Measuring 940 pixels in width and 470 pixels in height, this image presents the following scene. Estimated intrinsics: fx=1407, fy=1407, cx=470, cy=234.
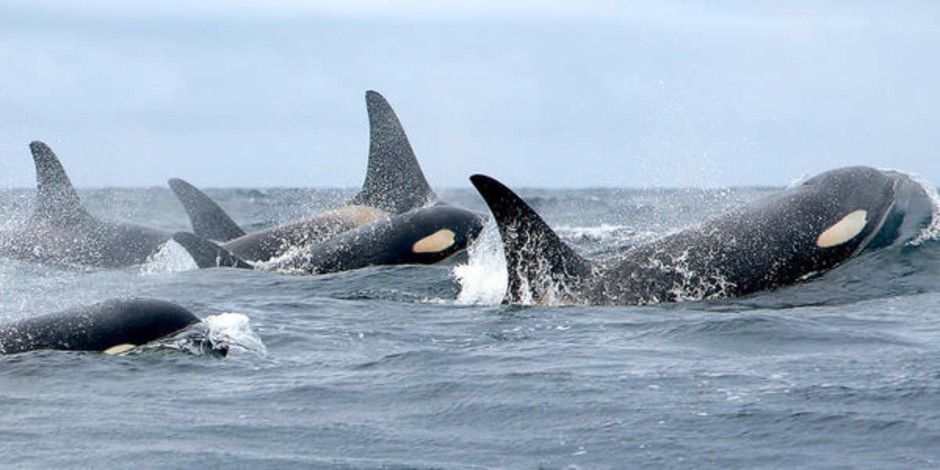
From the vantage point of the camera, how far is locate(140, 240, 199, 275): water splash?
56.4 feet

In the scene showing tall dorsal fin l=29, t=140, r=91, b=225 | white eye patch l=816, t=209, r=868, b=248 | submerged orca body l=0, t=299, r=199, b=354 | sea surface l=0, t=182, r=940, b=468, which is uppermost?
tall dorsal fin l=29, t=140, r=91, b=225

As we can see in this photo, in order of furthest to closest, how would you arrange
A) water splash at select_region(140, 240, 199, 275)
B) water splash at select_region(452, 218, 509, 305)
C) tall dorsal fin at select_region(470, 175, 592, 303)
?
water splash at select_region(140, 240, 199, 275) < water splash at select_region(452, 218, 509, 305) < tall dorsal fin at select_region(470, 175, 592, 303)

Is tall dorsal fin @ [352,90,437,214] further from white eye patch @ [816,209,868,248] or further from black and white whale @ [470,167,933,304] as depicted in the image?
white eye patch @ [816,209,868,248]

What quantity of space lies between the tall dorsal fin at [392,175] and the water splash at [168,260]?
8.31ft

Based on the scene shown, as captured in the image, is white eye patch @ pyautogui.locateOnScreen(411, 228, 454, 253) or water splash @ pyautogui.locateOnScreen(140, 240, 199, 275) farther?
water splash @ pyautogui.locateOnScreen(140, 240, 199, 275)

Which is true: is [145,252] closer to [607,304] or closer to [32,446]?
[607,304]

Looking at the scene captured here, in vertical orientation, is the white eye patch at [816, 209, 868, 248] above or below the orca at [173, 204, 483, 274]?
above

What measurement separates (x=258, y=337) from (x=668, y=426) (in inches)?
145

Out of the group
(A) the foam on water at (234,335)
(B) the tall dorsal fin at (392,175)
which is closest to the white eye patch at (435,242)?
(B) the tall dorsal fin at (392,175)

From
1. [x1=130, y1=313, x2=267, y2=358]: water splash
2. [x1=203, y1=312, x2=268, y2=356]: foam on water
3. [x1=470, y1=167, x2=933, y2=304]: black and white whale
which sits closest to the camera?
[x1=130, y1=313, x2=267, y2=358]: water splash

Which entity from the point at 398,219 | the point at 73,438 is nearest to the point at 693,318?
the point at 73,438

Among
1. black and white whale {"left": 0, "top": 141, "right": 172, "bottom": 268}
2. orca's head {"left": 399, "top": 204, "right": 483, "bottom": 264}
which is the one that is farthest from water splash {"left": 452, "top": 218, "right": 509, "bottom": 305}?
black and white whale {"left": 0, "top": 141, "right": 172, "bottom": 268}

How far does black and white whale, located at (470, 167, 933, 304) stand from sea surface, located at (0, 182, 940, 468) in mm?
220

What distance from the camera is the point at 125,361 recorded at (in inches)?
339
